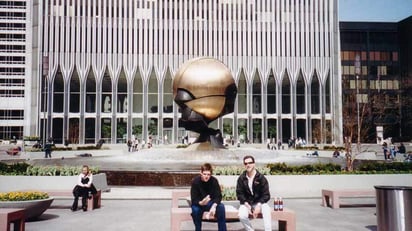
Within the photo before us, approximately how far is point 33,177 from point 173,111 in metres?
57.6

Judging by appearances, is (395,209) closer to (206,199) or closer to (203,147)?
(206,199)

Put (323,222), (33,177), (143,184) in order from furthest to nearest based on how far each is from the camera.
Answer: (143,184)
(33,177)
(323,222)

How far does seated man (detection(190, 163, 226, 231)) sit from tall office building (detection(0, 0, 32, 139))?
232 feet

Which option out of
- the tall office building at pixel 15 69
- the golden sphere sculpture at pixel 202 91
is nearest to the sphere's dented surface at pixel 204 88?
the golden sphere sculpture at pixel 202 91

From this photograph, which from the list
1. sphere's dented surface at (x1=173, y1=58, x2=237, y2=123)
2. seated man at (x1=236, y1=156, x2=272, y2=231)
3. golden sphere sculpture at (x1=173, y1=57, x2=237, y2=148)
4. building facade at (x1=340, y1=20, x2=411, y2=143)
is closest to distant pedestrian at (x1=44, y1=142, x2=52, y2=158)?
golden sphere sculpture at (x1=173, y1=57, x2=237, y2=148)

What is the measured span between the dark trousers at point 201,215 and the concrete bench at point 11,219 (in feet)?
10.5

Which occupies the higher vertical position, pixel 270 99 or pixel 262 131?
pixel 270 99

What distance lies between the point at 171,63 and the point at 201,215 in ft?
216

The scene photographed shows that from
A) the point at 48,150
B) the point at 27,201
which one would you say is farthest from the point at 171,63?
the point at 27,201

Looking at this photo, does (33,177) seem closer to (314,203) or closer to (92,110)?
(314,203)

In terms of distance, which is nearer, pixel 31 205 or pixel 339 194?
pixel 31 205

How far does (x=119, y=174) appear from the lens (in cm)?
1653

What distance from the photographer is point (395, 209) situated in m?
7.40

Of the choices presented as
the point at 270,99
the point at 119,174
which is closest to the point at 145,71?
the point at 270,99
